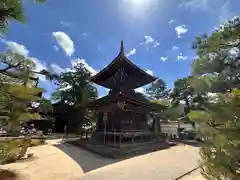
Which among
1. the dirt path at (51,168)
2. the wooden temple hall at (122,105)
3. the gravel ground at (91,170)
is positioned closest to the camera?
the gravel ground at (91,170)

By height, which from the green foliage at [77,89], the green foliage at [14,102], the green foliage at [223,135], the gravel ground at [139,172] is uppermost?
the green foliage at [77,89]

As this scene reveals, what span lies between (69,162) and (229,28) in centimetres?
946

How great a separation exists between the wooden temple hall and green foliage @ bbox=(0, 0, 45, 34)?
34.8ft

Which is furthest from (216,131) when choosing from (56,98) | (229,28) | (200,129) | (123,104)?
(56,98)

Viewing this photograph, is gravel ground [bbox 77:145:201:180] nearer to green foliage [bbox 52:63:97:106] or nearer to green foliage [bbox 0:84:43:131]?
green foliage [bbox 0:84:43:131]

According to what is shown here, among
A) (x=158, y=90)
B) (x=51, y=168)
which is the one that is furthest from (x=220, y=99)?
(x=158, y=90)

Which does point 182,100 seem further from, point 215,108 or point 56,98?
point 215,108

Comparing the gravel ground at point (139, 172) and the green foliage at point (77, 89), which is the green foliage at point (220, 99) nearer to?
the gravel ground at point (139, 172)

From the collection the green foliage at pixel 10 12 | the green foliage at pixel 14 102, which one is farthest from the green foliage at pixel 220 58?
the green foliage at pixel 14 102

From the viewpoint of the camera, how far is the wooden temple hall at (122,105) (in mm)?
14836

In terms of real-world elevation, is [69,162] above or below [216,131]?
below

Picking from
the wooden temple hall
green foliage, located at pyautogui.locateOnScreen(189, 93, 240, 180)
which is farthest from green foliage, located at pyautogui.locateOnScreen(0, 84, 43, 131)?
the wooden temple hall

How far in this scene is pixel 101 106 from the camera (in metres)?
16.1

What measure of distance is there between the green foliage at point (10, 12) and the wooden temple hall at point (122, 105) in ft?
34.8
